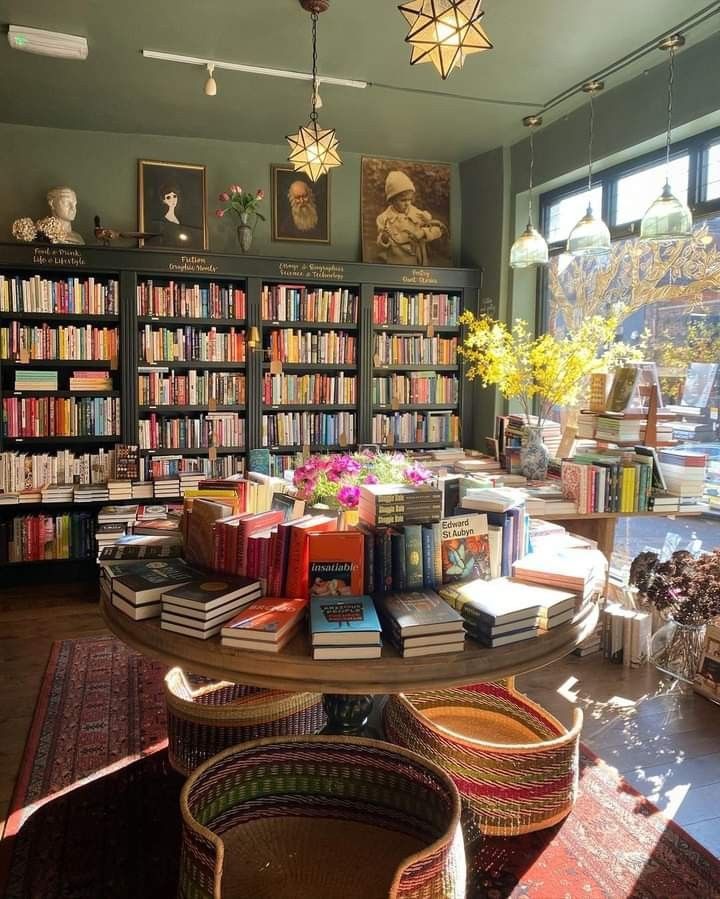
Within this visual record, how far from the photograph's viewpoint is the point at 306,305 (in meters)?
5.37

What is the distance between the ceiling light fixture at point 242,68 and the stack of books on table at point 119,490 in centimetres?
270

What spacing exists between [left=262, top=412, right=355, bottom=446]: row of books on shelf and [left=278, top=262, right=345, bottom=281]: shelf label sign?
1.04 meters

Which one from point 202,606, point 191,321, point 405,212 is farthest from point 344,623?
point 405,212

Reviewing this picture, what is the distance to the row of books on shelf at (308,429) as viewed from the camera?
5395 mm

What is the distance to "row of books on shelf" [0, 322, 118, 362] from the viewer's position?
15.8 ft

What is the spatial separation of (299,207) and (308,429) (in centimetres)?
176

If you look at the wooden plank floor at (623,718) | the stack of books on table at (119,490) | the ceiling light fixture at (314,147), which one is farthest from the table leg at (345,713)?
the stack of books on table at (119,490)

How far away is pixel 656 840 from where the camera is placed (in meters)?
2.30

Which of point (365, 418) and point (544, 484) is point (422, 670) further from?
point (365, 418)

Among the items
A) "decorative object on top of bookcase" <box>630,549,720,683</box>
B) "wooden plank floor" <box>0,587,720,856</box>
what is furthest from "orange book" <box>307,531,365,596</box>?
"decorative object on top of bookcase" <box>630,549,720,683</box>

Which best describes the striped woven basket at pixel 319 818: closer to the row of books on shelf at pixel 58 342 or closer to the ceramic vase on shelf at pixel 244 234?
the row of books on shelf at pixel 58 342

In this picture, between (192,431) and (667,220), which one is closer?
(667,220)

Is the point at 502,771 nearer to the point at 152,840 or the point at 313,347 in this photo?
the point at 152,840

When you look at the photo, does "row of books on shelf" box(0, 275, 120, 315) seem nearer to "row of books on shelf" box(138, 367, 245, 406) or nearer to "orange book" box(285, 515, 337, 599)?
"row of books on shelf" box(138, 367, 245, 406)
